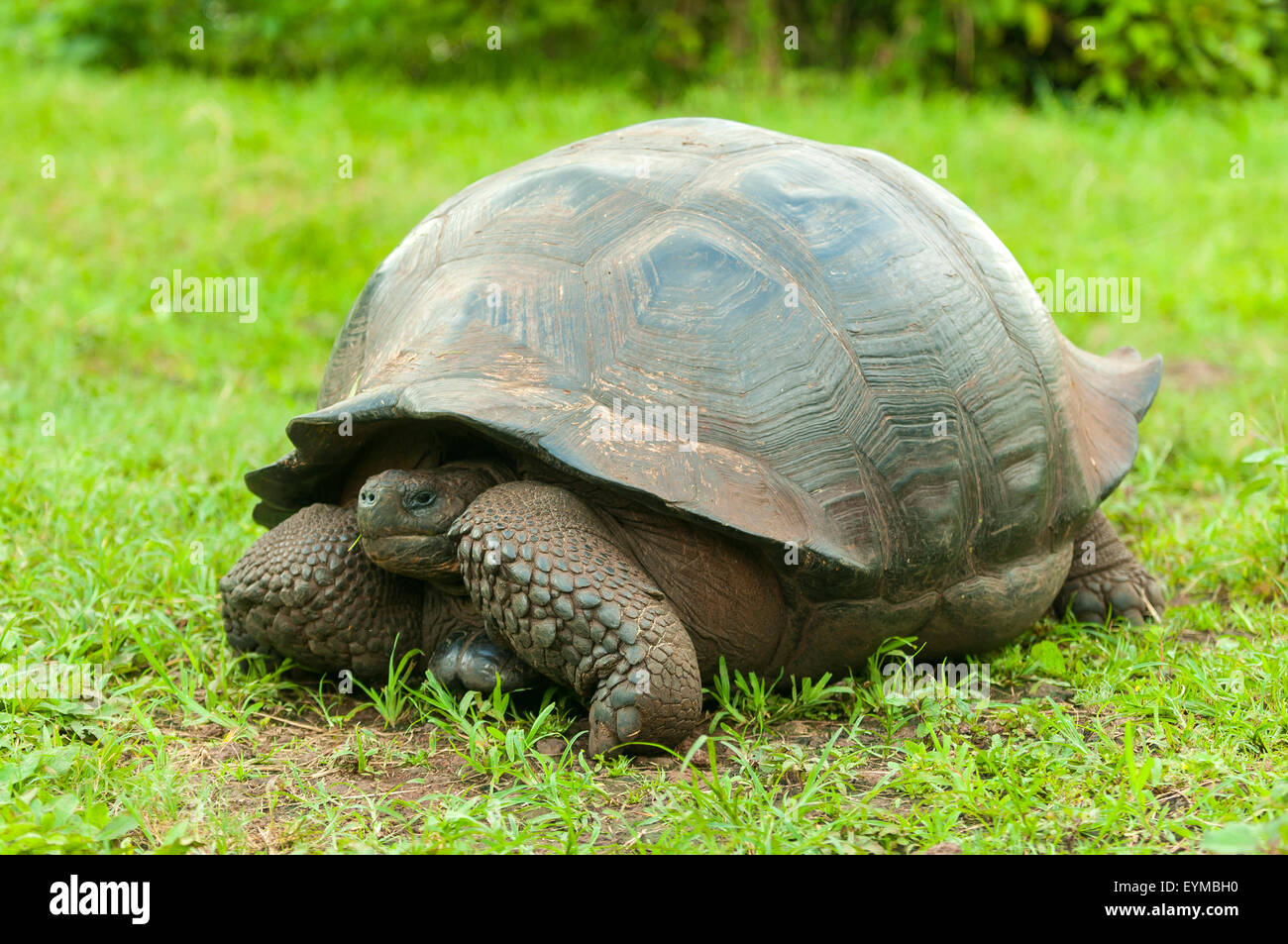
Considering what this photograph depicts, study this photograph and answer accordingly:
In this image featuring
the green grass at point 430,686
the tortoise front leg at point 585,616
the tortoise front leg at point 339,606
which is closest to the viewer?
the green grass at point 430,686

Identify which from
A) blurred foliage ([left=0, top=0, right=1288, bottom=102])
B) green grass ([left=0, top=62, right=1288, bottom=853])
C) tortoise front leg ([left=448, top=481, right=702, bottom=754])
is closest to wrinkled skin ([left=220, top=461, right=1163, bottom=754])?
tortoise front leg ([left=448, top=481, right=702, bottom=754])

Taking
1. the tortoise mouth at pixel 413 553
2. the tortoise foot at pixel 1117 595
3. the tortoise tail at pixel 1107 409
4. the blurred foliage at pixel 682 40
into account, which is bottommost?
the tortoise foot at pixel 1117 595

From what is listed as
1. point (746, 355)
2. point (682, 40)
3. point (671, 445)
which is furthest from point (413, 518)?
point (682, 40)

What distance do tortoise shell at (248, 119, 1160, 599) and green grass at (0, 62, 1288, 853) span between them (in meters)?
0.48

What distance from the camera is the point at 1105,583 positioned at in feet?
12.1

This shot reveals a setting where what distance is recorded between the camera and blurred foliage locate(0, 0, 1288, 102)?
10477mm

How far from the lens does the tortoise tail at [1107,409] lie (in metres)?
3.50

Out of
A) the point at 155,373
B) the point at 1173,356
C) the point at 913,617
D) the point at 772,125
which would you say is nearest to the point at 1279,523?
the point at 913,617

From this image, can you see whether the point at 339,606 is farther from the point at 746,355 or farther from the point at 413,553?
the point at 746,355

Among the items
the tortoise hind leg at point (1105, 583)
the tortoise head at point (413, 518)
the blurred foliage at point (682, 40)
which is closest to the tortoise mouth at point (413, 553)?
the tortoise head at point (413, 518)

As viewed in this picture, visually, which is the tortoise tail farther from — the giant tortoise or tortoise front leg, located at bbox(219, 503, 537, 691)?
tortoise front leg, located at bbox(219, 503, 537, 691)

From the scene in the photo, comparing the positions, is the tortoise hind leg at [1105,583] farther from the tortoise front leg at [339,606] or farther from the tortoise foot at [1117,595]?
the tortoise front leg at [339,606]

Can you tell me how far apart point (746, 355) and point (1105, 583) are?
1.52 meters

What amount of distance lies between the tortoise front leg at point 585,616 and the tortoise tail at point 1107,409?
140 cm
